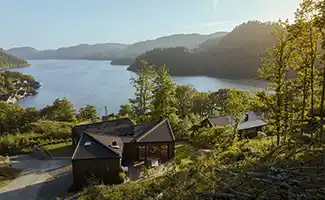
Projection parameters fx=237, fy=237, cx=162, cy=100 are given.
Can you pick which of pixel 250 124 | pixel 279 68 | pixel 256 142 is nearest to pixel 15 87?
pixel 250 124

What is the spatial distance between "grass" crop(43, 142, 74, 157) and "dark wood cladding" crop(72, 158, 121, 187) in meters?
5.60

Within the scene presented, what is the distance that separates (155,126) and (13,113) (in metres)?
21.9

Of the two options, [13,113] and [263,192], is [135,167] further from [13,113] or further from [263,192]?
[13,113]

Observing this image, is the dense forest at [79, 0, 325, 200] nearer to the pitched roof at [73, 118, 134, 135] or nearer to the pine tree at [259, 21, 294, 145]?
the pine tree at [259, 21, 294, 145]

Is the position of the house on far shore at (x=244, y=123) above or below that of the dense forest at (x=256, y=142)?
below

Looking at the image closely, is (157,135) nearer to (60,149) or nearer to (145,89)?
(60,149)

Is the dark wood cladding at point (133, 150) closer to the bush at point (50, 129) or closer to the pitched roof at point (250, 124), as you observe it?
the bush at point (50, 129)

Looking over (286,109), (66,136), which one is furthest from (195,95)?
(286,109)

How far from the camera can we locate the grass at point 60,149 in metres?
17.9

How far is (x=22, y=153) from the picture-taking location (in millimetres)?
18422

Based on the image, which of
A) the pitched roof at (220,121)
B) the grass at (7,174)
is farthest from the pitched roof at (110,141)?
the pitched roof at (220,121)

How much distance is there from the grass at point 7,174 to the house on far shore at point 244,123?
15.5m

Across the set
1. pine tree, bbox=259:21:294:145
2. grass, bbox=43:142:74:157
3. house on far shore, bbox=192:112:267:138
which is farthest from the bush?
pine tree, bbox=259:21:294:145

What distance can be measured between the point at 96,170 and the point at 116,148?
170 cm
